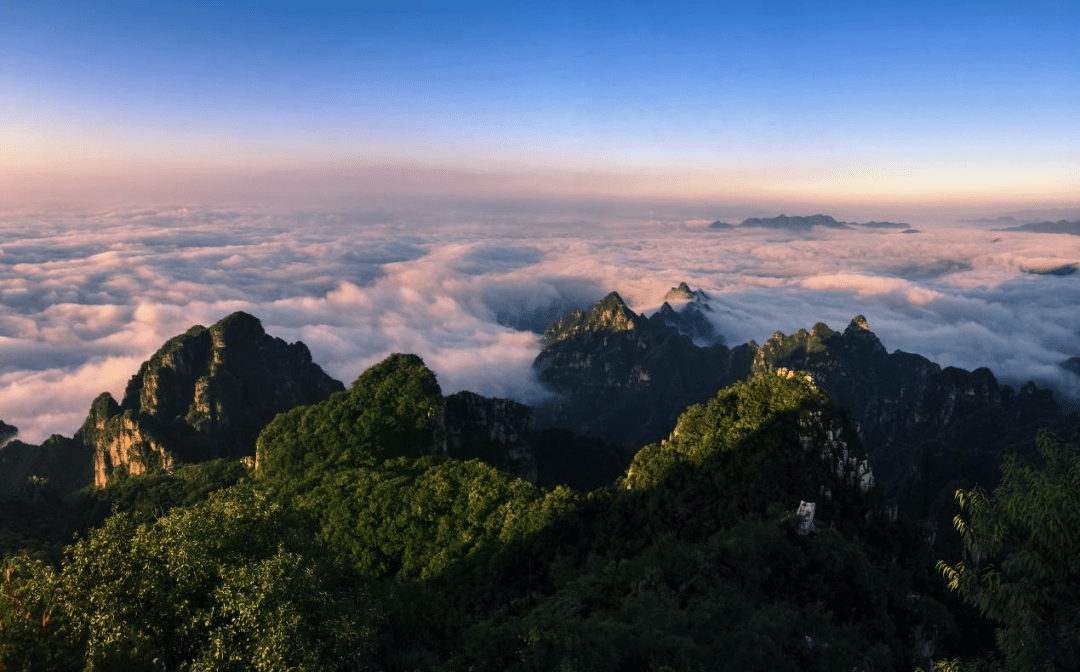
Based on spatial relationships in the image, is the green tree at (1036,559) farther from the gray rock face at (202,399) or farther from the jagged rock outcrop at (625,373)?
the jagged rock outcrop at (625,373)

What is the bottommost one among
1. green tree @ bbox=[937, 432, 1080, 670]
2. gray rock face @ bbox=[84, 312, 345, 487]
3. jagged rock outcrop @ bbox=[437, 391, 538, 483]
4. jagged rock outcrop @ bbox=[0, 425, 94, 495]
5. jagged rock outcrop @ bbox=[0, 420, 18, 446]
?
jagged rock outcrop @ bbox=[0, 425, 94, 495]

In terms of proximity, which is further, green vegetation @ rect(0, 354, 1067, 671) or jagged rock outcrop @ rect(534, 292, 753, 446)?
jagged rock outcrop @ rect(534, 292, 753, 446)

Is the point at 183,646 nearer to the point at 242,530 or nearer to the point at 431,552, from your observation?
the point at 242,530

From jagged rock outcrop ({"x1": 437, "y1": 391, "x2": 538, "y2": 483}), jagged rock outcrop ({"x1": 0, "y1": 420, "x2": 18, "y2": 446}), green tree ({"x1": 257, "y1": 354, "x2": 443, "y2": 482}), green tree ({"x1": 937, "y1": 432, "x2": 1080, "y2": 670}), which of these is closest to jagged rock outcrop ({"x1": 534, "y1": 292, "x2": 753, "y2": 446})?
jagged rock outcrop ({"x1": 437, "y1": 391, "x2": 538, "y2": 483})

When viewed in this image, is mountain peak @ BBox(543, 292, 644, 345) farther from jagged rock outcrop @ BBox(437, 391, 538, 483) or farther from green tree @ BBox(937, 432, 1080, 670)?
green tree @ BBox(937, 432, 1080, 670)

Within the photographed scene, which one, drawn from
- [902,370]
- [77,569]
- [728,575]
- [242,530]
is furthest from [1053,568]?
[902,370]

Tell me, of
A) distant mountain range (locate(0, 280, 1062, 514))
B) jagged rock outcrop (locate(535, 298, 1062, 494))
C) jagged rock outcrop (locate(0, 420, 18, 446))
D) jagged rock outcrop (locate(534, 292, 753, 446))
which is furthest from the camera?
jagged rock outcrop (locate(534, 292, 753, 446))

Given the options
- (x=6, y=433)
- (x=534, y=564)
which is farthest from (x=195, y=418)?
(x=534, y=564)

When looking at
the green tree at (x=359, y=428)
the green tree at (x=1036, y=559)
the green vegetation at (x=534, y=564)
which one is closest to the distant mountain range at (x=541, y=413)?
the green tree at (x=359, y=428)
